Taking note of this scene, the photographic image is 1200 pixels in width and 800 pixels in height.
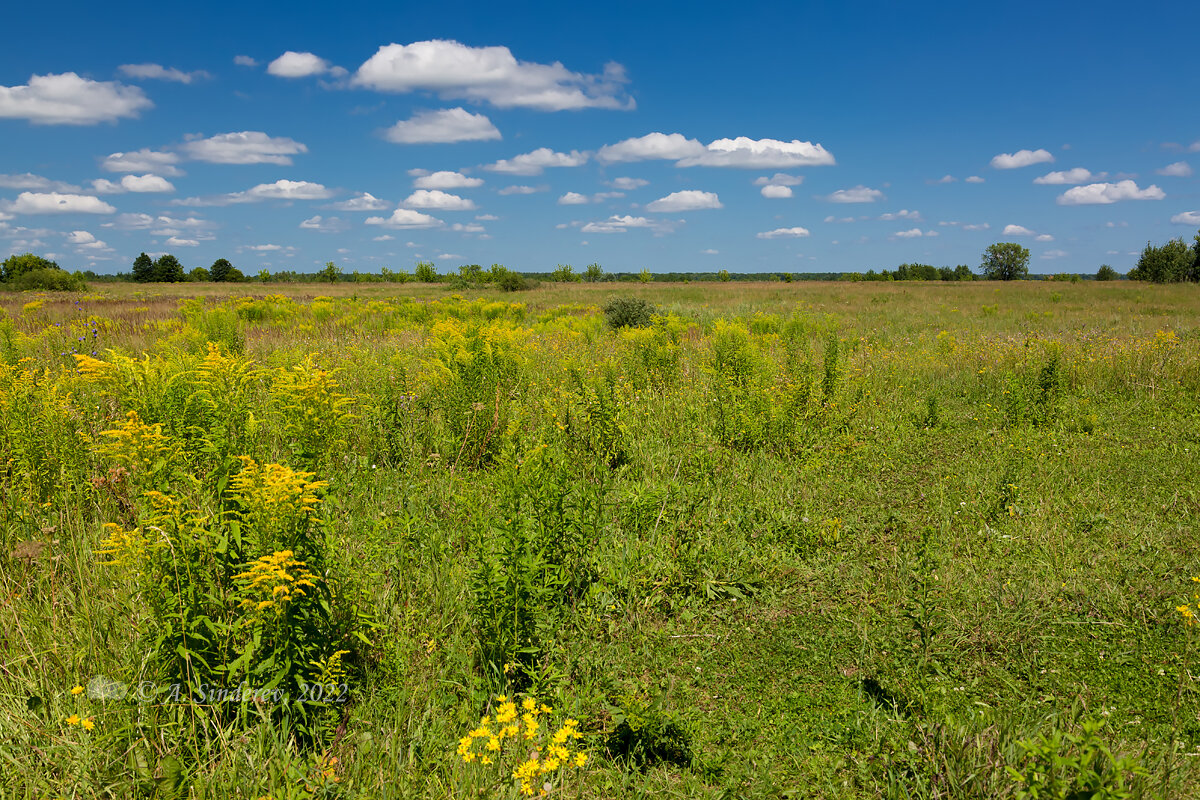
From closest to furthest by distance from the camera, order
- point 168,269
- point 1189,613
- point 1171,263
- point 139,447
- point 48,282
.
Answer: point 139,447
point 1189,613
point 48,282
point 1171,263
point 168,269

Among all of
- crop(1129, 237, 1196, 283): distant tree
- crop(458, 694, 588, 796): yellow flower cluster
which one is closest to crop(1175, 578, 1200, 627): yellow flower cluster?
crop(458, 694, 588, 796): yellow flower cluster

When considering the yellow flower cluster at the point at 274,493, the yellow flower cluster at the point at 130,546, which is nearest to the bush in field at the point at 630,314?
the yellow flower cluster at the point at 274,493

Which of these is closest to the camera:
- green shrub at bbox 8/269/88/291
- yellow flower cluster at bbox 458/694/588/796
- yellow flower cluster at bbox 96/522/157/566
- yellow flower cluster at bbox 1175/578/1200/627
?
yellow flower cluster at bbox 458/694/588/796

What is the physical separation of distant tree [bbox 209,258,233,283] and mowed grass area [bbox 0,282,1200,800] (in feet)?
277

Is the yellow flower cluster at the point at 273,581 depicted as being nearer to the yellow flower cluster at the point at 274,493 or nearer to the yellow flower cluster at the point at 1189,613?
the yellow flower cluster at the point at 274,493

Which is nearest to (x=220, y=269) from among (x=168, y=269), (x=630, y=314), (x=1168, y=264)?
(x=168, y=269)

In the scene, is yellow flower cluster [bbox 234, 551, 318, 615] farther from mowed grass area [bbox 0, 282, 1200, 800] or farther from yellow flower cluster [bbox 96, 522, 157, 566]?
yellow flower cluster [bbox 96, 522, 157, 566]

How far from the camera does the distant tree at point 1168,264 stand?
153 feet

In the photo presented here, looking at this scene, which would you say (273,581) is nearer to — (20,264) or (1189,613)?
(1189,613)

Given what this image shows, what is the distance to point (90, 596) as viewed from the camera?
10.0ft

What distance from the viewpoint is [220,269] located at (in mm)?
77625

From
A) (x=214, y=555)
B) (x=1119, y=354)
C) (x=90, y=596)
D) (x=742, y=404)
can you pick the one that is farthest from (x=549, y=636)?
(x=1119, y=354)

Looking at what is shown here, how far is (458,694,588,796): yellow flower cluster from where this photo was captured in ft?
6.44

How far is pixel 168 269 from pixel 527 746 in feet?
292
